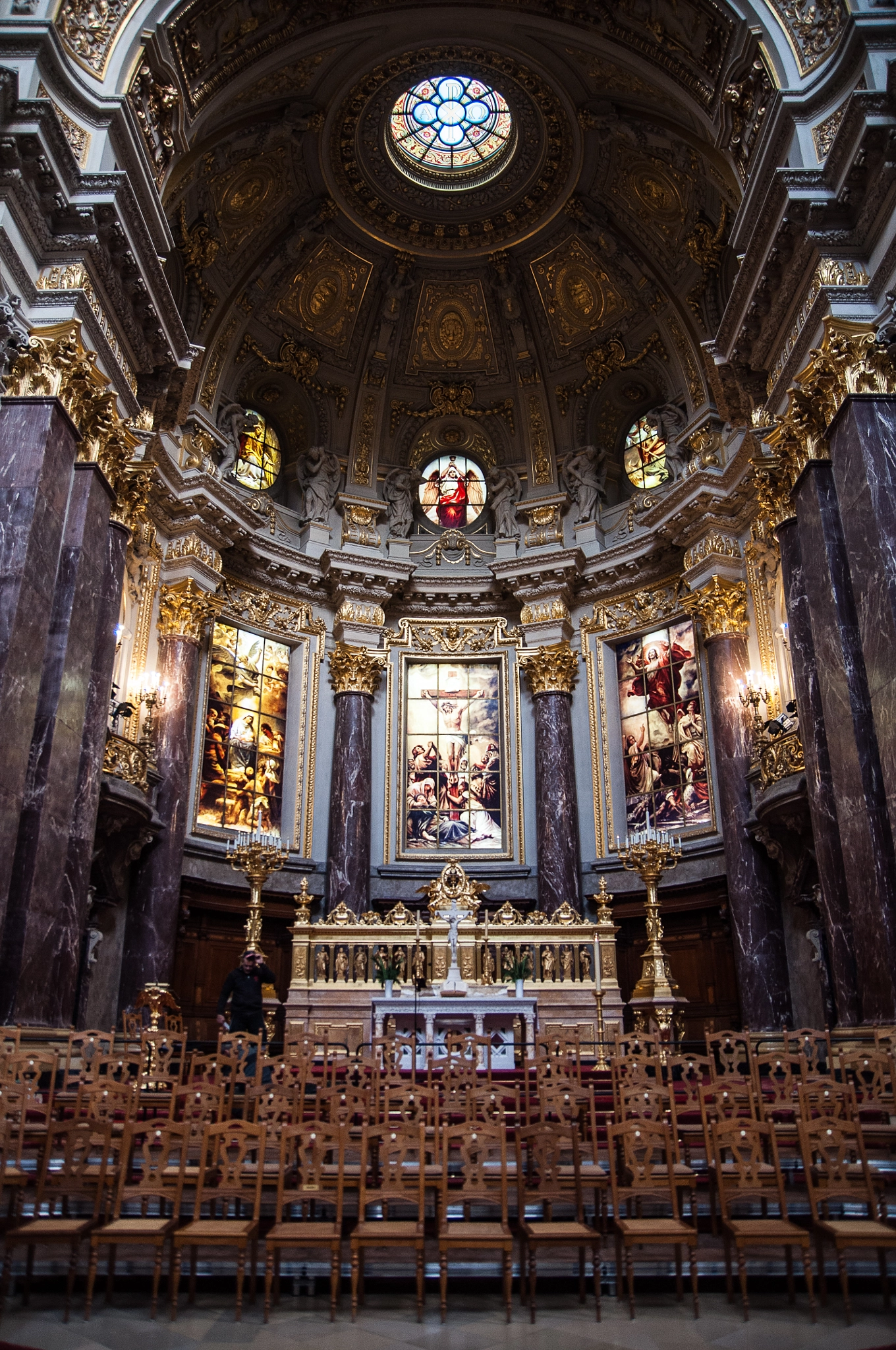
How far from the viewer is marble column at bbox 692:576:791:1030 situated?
1614 cm

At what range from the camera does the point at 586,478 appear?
927 inches

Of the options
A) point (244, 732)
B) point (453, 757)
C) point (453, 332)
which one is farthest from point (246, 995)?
point (453, 332)

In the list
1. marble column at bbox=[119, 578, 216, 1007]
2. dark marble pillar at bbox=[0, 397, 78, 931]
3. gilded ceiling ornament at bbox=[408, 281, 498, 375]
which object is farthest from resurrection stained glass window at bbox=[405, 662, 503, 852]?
dark marble pillar at bbox=[0, 397, 78, 931]

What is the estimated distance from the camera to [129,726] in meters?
17.2

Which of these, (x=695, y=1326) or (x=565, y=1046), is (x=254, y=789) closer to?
(x=565, y=1046)

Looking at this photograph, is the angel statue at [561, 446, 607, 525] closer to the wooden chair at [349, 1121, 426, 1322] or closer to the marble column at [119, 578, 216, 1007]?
the marble column at [119, 578, 216, 1007]

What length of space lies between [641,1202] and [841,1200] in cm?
161

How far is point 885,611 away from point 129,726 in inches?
472

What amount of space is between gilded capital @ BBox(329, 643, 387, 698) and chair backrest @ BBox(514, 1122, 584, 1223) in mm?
14913

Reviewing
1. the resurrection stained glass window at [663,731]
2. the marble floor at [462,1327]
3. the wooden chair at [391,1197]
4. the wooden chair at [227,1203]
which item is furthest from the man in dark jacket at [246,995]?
the resurrection stained glass window at [663,731]

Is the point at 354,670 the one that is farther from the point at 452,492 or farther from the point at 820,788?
the point at 820,788

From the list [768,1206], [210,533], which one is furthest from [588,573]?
[768,1206]

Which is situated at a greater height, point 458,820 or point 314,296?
point 314,296

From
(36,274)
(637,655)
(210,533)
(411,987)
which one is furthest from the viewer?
(637,655)
